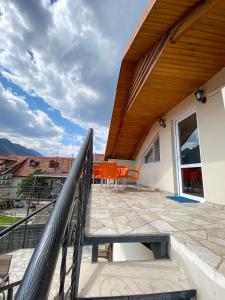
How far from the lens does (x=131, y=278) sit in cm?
137

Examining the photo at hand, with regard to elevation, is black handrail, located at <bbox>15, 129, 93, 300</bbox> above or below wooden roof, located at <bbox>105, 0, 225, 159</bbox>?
below

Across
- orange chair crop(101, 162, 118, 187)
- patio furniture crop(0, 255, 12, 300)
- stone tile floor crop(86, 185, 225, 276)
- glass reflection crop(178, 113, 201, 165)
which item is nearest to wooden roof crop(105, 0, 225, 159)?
glass reflection crop(178, 113, 201, 165)

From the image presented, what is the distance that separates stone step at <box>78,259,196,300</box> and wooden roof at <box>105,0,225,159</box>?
3.06 meters

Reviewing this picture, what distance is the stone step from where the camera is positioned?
4.02ft

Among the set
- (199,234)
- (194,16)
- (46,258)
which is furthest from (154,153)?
(46,258)

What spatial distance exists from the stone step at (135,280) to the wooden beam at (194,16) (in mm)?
3012

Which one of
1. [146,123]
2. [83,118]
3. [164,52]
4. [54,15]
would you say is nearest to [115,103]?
[146,123]

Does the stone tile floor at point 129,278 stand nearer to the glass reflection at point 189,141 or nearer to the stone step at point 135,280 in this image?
the stone step at point 135,280

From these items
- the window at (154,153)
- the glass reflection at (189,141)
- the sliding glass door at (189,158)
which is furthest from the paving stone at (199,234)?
the window at (154,153)

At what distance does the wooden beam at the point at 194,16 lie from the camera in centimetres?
233

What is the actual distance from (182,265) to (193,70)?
11.7 ft

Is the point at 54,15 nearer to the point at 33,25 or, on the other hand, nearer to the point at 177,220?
the point at 33,25

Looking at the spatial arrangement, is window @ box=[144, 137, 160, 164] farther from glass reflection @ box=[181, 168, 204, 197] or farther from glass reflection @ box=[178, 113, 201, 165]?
glass reflection @ box=[181, 168, 204, 197]

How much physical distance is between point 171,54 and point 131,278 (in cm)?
344
